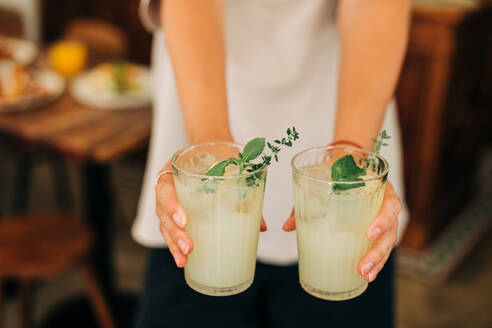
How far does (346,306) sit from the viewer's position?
3.55ft

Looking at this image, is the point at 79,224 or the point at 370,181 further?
the point at 79,224

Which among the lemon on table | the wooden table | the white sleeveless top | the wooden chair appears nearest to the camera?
the white sleeveless top

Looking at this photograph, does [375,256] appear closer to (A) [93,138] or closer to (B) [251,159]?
(B) [251,159]

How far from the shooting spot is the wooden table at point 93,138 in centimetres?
173

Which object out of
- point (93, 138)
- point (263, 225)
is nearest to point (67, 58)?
point (93, 138)

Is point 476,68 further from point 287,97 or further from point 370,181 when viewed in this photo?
point 370,181

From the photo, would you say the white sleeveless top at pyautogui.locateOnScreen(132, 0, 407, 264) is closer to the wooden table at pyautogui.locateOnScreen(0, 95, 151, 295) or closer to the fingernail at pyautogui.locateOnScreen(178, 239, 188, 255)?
the fingernail at pyautogui.locateOnScreen(178, 239, 188, 255)

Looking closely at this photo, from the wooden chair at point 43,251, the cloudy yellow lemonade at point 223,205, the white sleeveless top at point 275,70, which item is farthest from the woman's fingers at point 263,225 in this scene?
the wooden chair at point 43,251

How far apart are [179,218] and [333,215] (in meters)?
0.17

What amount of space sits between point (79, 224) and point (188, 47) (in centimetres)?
143

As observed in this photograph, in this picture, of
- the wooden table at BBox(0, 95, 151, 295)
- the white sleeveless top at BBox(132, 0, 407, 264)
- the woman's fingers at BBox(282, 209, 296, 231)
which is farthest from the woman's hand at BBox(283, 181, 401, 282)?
the wooden table at BBox(0, 95, 151, 295)

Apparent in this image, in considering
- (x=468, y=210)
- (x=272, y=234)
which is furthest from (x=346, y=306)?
(x=468, y=210)

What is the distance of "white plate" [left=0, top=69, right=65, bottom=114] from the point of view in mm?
1898

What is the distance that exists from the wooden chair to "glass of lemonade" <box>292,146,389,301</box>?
1438 mm
